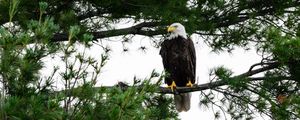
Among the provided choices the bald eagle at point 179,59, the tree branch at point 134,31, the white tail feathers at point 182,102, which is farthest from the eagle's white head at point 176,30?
the white tail feathers at point 182,102

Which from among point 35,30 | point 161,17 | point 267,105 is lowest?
point 267,105

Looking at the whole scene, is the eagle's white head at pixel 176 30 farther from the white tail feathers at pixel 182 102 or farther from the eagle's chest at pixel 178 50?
the white tail feathers at pixel 182 102

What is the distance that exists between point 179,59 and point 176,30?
447 mm

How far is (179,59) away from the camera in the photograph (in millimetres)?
5152

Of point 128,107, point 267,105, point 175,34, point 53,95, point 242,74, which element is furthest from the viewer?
point 175,34

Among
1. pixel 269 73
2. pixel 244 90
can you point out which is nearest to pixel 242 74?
pixel 269 73

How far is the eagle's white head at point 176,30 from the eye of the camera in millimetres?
4571

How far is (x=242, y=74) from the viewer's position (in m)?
4.12

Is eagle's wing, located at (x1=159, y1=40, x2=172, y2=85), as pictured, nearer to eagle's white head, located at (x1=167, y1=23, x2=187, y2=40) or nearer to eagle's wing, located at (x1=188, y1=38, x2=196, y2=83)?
eagle's white head, located at (x1=167, y1=23, x2=187, y2=40)

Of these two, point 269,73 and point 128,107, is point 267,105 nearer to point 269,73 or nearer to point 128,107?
point 269,73

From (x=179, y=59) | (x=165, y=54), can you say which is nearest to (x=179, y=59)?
(x=179, y=59)

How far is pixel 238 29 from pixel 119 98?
3.07 m

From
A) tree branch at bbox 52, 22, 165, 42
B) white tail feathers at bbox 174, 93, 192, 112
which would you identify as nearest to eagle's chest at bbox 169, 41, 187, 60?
tree branch at bbox 52, 22, 165, 42

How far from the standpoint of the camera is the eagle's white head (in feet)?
15.0
